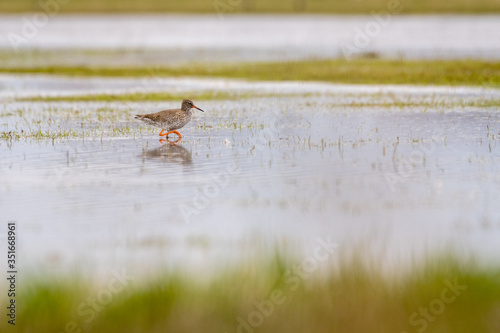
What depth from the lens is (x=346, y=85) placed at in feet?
113

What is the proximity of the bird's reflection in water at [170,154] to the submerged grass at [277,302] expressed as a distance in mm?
8149

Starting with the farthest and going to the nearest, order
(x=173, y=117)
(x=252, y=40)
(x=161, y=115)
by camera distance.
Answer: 1. (x=252, y=40)
2. (x=161, y=115)
3. (x=173, y=117)

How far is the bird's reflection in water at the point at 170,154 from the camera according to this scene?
1694 cm

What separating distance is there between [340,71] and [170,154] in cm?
2245

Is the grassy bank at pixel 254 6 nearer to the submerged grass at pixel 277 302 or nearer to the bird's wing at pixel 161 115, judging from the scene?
the bird's wing at pixel 161 115

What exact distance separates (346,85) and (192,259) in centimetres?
2520

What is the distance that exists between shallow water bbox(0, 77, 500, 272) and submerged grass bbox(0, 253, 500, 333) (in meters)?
1.20

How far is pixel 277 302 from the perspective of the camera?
8.23 metres

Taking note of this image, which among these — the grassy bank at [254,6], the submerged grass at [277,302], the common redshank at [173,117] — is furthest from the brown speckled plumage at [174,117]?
the grassy bank at [254,6]

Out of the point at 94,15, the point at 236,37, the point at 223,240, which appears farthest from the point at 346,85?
the point at 94,15

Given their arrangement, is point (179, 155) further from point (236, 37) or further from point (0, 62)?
point (236, 37)

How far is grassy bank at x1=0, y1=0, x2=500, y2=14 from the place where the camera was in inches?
4852

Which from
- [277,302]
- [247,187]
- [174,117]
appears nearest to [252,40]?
[174,117]

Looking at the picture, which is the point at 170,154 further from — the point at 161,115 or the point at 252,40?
the point at 252,40
